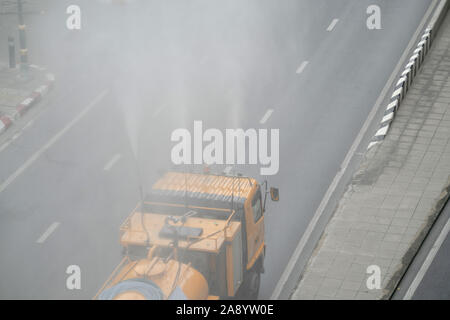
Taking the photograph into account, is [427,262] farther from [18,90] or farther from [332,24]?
[18,90]

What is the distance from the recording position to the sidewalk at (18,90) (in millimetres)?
26078

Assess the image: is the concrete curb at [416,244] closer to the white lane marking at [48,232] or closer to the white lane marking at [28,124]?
the white lane marking at [48,232]

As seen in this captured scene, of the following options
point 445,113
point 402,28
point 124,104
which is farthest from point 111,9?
point 445,113

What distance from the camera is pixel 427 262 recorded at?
1895cm

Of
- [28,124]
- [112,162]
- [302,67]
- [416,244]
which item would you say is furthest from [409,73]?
[28,124]

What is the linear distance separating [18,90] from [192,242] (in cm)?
1321

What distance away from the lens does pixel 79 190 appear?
2239 cm

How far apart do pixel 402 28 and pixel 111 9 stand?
992 cm

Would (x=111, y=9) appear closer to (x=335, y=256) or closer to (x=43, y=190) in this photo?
(x=43, y=190)

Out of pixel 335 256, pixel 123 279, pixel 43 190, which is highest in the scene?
pixel 123 279

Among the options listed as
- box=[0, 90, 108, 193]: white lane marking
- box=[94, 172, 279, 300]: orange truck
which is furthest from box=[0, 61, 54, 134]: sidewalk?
box=[94, 172, 279, 300]: orange truck
